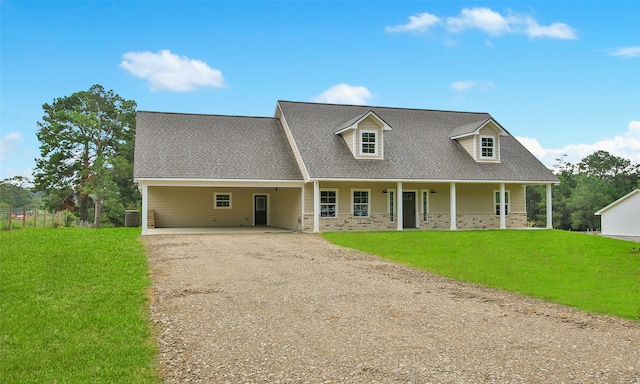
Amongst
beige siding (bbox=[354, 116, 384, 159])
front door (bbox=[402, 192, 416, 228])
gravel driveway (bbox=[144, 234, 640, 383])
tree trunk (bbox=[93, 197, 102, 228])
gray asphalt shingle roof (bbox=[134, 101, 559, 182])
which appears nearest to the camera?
gravel driveway (bbox=[144, 234, 640, 383])

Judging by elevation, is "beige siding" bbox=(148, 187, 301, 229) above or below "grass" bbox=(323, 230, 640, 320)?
above

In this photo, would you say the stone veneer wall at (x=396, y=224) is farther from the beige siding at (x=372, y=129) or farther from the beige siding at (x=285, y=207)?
the beige siding at (x=372, y=129)

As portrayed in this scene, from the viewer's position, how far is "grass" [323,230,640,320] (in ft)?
31.0

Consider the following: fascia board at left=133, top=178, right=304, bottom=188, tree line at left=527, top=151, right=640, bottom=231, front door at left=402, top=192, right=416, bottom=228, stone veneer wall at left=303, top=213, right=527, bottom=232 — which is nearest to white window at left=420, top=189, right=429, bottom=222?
stone veneer wall at left=303, top=213, right=527, bottom=232

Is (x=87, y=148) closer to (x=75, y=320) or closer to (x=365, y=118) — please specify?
(x=365, y=118)

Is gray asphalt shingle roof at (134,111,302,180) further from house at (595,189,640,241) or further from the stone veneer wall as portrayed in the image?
house at (595,189,640,241)

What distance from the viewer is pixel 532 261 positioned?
562 inches

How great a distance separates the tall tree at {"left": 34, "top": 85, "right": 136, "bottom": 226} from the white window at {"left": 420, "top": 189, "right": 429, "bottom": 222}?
23.4 m

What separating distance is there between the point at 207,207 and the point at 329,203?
22.8ft

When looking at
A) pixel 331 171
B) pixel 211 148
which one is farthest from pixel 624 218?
pixel 211 148

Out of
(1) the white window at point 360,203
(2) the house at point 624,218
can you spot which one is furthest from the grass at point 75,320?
(2) the house at point 624,218

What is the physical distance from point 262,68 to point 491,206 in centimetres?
1307

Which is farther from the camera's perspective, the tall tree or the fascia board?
the tall tree

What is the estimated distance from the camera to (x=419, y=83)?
2425cm
